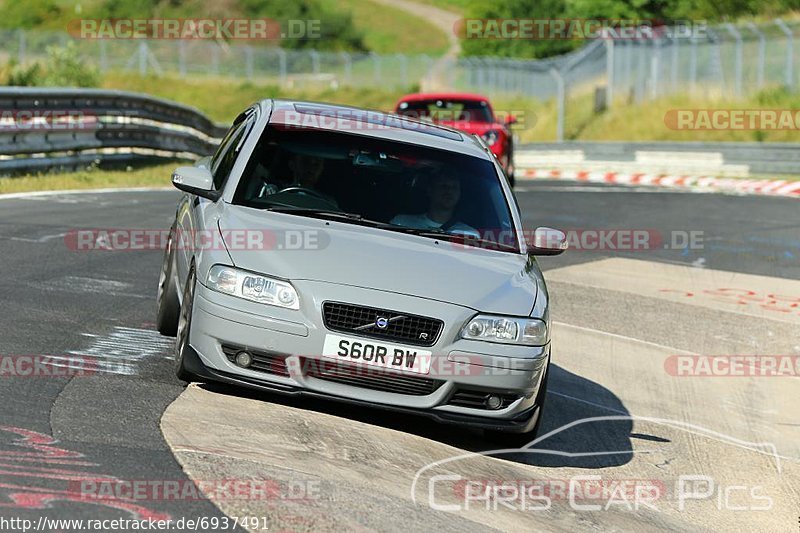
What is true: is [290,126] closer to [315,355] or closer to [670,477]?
[315,355]

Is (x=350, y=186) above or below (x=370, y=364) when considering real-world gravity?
above

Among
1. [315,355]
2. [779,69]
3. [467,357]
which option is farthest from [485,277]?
[779,69]

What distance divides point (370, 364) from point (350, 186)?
5.03 ft

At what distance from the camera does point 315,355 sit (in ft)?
21.1

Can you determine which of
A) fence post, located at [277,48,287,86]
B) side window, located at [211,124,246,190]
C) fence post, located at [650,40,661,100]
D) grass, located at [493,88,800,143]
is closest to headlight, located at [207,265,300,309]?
side window, located at [211,124,246,190]

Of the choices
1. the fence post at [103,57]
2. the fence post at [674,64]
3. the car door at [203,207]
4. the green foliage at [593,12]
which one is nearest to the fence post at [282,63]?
the fence post at [103,57]

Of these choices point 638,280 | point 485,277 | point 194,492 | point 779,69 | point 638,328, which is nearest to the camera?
point 194,492

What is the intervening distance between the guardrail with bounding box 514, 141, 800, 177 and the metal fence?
10.9ft

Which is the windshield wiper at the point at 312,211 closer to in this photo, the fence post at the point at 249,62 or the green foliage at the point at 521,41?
the fence post at the point at 249,62

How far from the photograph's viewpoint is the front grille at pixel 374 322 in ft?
21.2

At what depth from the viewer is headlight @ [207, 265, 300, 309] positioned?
255 inches

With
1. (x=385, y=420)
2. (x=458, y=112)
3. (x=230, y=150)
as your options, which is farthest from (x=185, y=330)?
(x=458, y=112)

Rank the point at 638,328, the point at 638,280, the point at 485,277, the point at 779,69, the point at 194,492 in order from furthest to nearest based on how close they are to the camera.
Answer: the point at 779,69, the point at 638,280, the point at 638,328, the point at 485,277, the point at 194,492

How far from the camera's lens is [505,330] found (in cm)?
664
